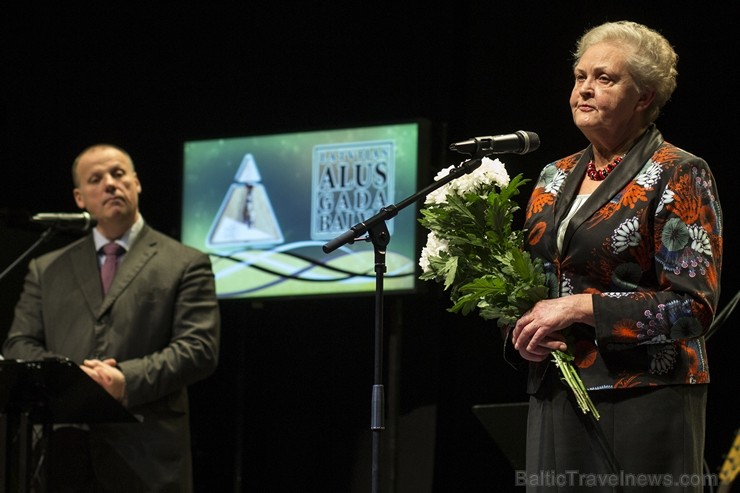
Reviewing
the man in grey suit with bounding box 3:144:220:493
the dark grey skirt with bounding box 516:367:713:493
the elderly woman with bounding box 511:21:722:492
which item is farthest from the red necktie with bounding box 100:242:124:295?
the dark grey skirt with bounding box 516:367:713:493

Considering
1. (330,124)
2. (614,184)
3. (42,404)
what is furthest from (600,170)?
(330,124)

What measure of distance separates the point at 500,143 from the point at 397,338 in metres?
2.61

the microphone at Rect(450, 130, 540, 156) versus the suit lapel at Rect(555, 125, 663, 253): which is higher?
the microphone at Rect(450, 130, 540, 156)

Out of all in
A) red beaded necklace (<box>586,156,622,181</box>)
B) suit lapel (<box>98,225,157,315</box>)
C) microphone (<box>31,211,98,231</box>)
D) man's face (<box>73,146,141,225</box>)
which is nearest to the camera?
red beaded necklace (<box>586,156,622,181</box>)

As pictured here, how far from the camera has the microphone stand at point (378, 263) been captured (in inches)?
111

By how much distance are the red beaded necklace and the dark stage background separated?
6.79 feet

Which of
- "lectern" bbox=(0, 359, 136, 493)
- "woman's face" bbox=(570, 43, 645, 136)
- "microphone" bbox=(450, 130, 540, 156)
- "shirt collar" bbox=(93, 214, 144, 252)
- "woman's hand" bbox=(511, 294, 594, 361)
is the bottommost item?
"lectern" bbox=(0, 359, 136, 493)

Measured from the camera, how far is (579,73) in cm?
285

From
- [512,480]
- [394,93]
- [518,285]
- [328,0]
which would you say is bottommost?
[512,480]

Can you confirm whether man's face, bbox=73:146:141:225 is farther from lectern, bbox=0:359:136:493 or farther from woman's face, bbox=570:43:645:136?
woman's face, bbox=570:43:645:136

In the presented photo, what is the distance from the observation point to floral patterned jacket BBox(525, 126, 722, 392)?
2545mm

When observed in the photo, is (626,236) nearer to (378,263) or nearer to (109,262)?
(378,263)

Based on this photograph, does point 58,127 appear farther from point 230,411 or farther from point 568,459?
point 568,459

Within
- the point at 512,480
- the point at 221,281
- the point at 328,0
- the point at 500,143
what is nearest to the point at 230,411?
the point at 221,281
